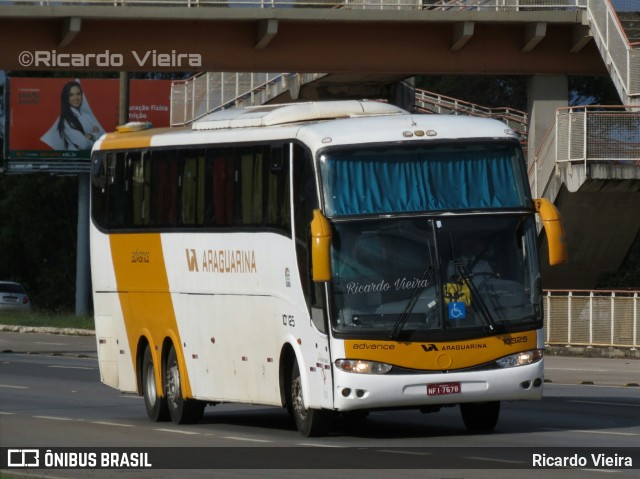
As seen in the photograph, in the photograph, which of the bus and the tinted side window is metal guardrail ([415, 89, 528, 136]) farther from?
the bus

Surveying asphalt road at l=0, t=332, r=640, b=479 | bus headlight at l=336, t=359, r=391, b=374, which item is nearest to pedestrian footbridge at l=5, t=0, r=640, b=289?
asphalt road at l=0, t=332, r=640, b=479

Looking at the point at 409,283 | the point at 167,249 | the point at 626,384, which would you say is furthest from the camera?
the point at 626,384

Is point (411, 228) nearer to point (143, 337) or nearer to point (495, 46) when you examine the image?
point (143, 337)

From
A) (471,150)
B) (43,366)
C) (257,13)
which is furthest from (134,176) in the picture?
(257,13)

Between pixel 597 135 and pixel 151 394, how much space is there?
1566 centimetres

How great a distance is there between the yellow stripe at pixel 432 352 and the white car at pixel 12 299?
162ft

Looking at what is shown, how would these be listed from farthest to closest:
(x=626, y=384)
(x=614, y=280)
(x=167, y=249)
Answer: (x=614, y=280) < (x=626, y=384) < (x=167, y=249)

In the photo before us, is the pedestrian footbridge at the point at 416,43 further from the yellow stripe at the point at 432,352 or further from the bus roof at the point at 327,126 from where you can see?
the yellow stripe at the point at 432,352

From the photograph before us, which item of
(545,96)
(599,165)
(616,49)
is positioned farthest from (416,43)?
(599,165)

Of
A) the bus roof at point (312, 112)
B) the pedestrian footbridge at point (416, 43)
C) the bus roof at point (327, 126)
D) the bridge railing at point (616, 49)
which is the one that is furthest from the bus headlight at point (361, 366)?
the bridge railing at point (616, 49)

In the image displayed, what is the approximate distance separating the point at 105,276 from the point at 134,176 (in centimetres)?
155

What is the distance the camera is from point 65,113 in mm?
67875

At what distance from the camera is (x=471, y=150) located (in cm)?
1698

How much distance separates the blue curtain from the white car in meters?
48.6
